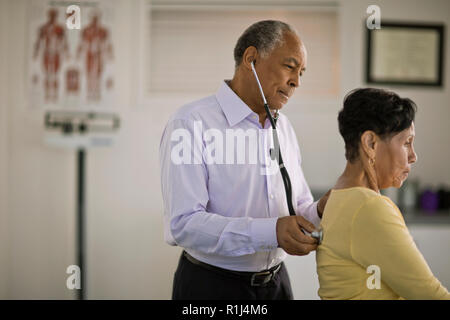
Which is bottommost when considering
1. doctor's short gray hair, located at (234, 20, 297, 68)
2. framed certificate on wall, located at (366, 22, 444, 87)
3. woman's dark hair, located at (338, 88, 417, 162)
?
woman's dark hair, located at (338, 88, 417, 162)

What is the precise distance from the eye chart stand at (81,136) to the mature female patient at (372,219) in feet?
6.13

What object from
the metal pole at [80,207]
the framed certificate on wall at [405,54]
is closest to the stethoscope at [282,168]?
the metal pole at [80,207]

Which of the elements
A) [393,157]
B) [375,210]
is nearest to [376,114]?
[393,157]

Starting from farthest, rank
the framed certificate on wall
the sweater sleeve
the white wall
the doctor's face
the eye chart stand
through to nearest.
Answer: the framed certificate on wall, the white wall, the eye chart stand, the doctor's face, the sweater sleeve

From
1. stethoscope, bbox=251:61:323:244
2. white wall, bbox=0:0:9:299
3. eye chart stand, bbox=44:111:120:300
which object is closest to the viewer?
stethoscope, bbox=251:61:323:244

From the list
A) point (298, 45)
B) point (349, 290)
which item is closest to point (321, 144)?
point (298, 45)

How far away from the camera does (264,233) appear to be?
3.70ft

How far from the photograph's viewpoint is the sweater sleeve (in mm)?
955

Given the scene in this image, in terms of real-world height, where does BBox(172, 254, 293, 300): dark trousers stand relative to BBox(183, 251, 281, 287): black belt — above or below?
below

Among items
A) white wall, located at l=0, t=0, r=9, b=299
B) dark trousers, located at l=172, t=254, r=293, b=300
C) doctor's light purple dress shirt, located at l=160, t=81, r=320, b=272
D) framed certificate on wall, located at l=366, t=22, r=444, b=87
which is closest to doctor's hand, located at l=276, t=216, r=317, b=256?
doctor's light purple dress shirt, located at l=160, t=81, r=320, b=272

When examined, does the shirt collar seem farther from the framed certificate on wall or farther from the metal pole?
the framed certificate on wall

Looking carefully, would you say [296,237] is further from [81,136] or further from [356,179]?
[81,136]

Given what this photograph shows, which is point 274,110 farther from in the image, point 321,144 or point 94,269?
point 94,269

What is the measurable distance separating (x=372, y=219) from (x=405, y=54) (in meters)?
2.31
